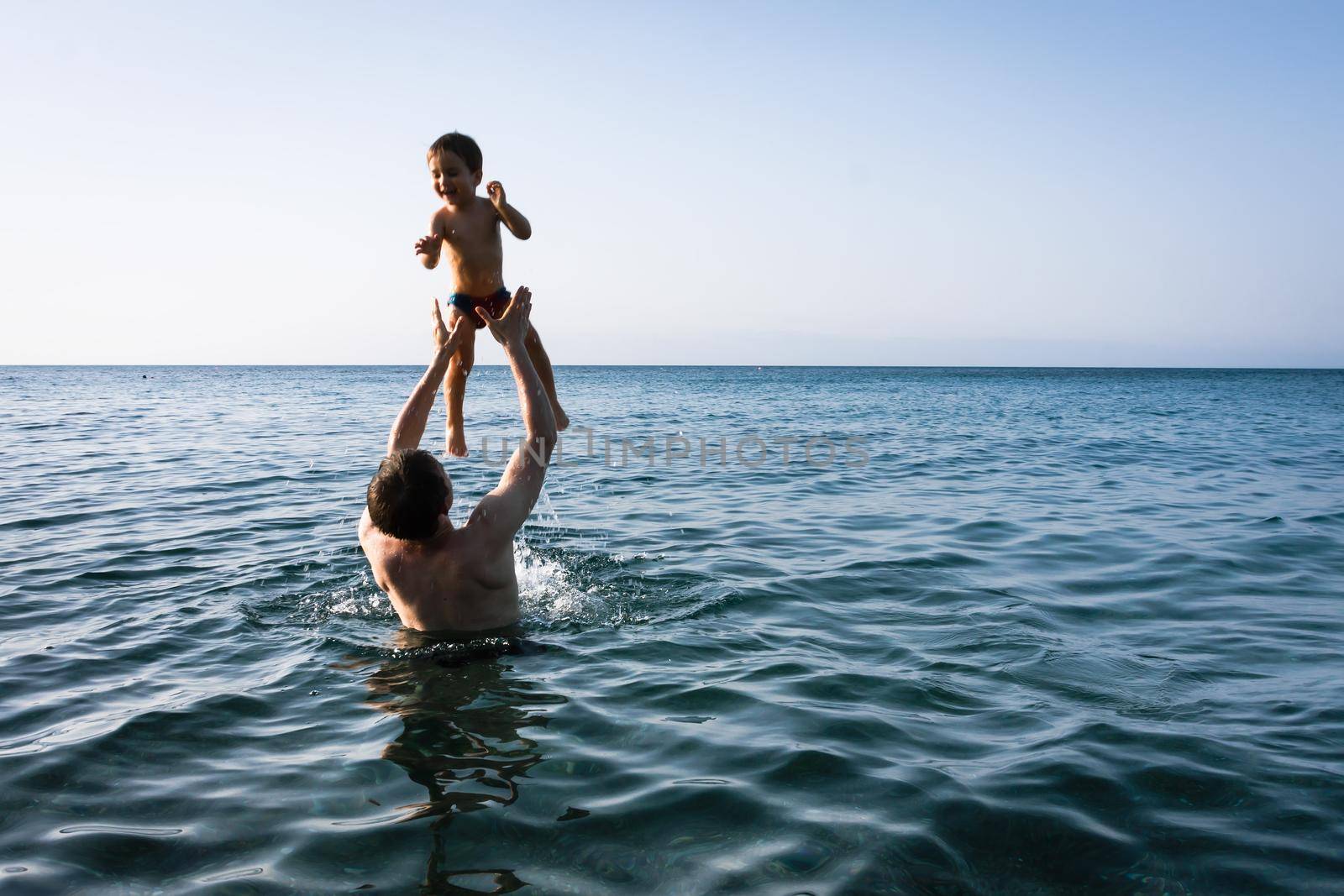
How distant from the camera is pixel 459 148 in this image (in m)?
5.61

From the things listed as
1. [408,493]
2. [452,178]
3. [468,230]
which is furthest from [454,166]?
[408,493]

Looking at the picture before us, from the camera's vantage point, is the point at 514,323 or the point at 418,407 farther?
the point at 418,407

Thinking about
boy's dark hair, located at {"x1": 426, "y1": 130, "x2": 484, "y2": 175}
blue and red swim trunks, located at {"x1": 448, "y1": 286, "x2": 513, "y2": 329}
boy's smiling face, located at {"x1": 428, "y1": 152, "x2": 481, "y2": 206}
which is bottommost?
blue and red swim trunks, located at {"x1": 448, "y1": 286, "x2": 513, "y2": 329}

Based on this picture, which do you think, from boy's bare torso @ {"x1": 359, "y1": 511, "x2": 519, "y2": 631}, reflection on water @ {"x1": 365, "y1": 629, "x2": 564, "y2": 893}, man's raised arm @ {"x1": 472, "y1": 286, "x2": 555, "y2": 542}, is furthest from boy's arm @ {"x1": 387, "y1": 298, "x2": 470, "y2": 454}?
reflection on water @ {"x1": 365, "y1": 629, "x2": 564, "y2": 893}

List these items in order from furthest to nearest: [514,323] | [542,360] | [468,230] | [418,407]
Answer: [542,360] → [468,230] → [418,407] → [514,323]

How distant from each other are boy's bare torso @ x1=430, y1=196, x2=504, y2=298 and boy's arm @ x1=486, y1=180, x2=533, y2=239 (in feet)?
0.30

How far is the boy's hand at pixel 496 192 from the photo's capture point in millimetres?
5699

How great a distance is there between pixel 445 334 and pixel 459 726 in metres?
2.59

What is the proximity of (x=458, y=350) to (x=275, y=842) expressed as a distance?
3343 mm

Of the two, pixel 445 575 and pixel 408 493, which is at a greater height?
pixel 408 493

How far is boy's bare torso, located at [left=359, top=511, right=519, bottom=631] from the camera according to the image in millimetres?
5301

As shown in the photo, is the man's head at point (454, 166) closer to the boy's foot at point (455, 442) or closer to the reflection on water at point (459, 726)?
the boy's foot at point (455, 442)

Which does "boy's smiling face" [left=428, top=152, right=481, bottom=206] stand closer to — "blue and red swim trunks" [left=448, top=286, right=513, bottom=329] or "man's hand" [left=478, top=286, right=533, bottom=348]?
"blue and red swim trunks" [left=448, top=286, right=513, bottom=329]

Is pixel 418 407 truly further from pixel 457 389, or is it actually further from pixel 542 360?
pixel 542 360
